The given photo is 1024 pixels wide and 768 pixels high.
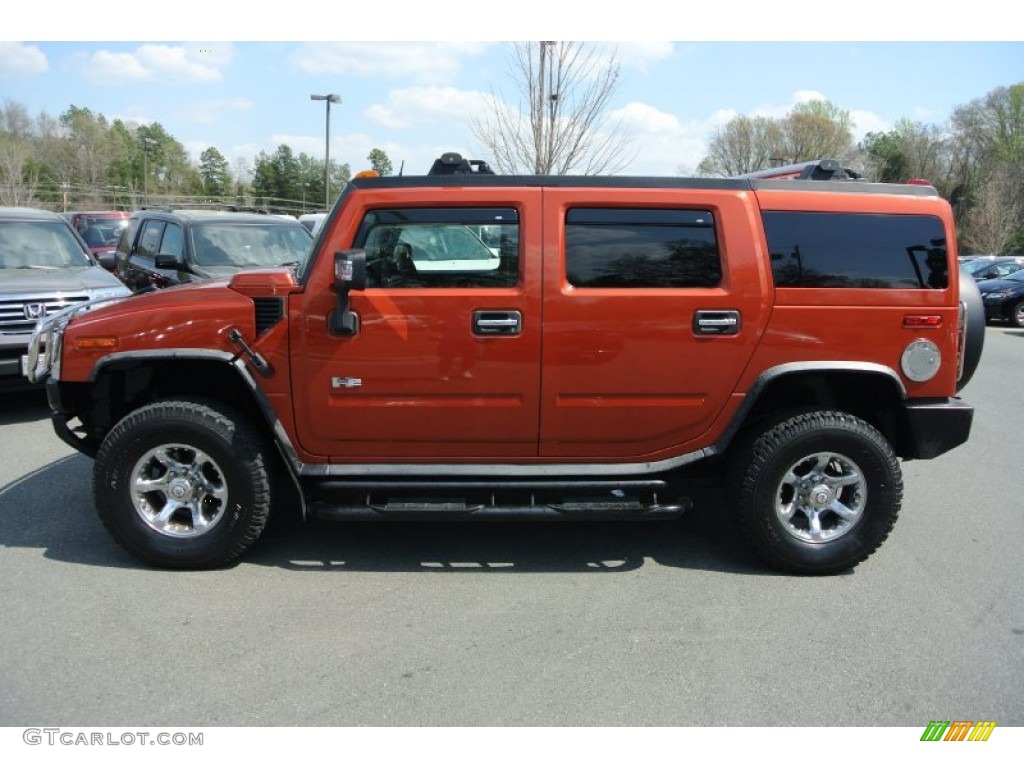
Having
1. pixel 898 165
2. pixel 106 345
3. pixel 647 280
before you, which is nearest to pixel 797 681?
pixel 647 280

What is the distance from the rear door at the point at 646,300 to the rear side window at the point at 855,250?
150 mm

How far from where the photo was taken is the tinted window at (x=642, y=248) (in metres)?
3.97

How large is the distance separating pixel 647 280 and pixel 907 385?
149 cm

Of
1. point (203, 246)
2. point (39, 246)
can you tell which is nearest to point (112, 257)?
point (39, 246)

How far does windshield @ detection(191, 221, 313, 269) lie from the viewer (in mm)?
9312

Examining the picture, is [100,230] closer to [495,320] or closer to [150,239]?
[150,239]

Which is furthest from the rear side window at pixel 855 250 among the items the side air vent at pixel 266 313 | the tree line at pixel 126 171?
the tree line at pixel 126 171

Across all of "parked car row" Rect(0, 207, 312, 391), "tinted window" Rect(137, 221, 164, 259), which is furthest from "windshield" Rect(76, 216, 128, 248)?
"tinted window" Rect(137, 221, 164, 259)

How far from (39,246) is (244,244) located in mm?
2184

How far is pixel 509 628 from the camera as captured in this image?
3574 mm

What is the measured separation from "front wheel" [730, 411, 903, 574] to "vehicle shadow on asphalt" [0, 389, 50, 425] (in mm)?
6534

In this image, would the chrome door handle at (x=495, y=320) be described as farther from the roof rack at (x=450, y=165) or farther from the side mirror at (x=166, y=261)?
the side mirror at (x=166, y=261)

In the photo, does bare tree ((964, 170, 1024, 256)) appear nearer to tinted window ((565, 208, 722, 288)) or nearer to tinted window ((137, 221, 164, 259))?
tinted window ((137, 221, 164, 259))

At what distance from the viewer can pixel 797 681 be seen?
3168mm
